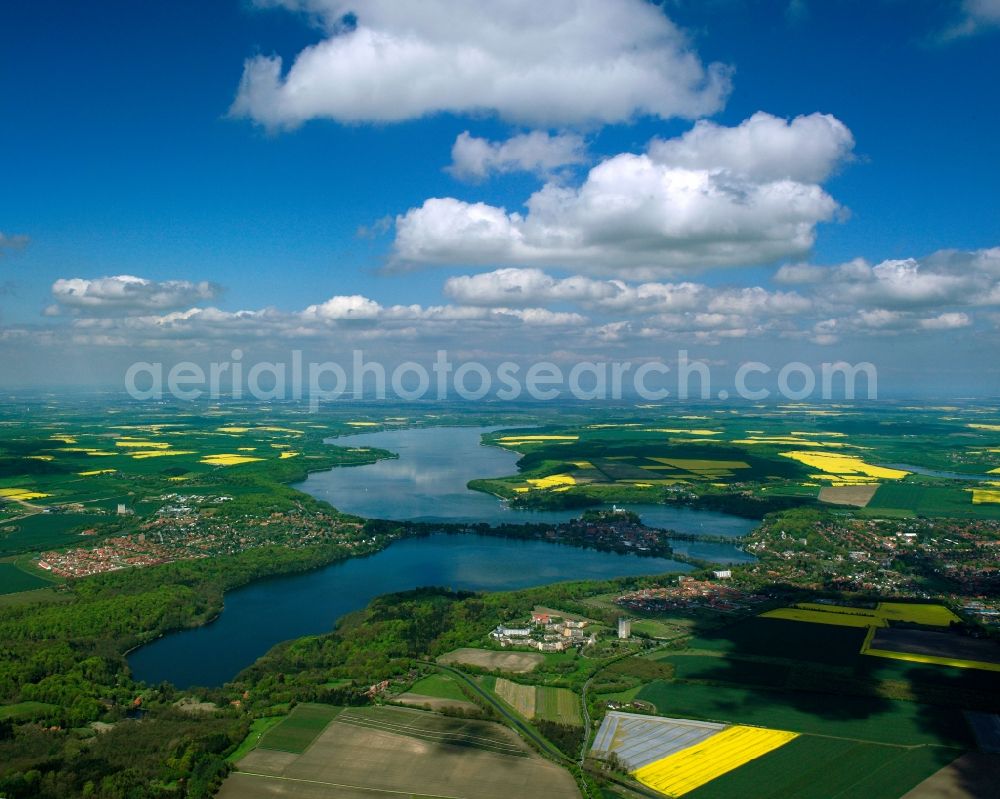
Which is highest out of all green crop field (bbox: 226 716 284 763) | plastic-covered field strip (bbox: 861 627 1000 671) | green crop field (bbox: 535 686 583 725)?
plastic-covered field strip (bbox: 861 627 1000 671)

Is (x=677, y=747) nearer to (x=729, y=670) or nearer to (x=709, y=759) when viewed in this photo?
(x=709, y=759)

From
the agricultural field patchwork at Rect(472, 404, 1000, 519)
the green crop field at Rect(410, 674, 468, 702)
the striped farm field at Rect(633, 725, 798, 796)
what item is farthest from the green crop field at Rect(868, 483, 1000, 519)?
the green crop field at Rect(410, 674, 468, 702)

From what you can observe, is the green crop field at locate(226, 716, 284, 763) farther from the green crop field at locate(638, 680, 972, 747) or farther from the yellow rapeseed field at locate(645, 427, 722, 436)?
the yellow rapeseed field at locate(645, 427, 722, 436)

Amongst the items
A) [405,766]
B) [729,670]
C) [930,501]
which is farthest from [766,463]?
[405,766]

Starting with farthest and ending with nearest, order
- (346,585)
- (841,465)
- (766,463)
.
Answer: (766,463) → (841,465) → (346,585)

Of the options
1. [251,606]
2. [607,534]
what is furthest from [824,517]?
[251,606]

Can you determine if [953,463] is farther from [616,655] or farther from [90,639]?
[90,639]
